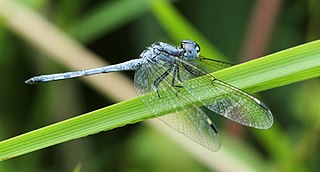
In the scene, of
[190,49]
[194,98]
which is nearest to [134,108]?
[194,98]

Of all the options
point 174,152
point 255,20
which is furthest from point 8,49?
point 255,20

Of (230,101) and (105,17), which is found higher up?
(105,17)

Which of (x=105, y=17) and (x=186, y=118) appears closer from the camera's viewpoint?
(x=186, y=118)

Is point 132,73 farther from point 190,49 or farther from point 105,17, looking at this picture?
point 190,49

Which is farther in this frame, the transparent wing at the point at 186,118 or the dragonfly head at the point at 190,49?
the dragonfly head at the point at 190,49

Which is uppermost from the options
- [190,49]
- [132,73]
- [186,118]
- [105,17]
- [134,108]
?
[105,17]

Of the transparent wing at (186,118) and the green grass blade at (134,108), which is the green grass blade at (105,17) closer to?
the transparent wing at (186,118)

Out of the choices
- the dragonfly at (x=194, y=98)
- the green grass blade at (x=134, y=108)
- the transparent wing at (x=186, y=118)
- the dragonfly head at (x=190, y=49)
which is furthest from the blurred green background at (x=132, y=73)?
the green grass blade at (x=134, y=108)
